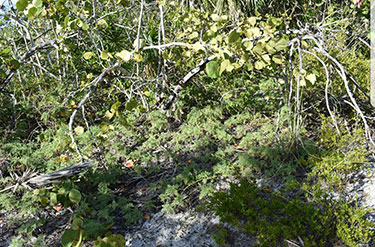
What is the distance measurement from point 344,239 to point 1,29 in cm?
458

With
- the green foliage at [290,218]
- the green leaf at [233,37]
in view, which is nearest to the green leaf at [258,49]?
the green leaf at [233,37]

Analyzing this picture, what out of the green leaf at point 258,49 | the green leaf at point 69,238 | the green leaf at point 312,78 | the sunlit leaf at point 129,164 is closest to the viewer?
the green leaf at point 69,238

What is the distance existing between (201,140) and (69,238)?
1.63 m

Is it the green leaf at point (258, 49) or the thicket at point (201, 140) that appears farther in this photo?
the thicket at point (201, 140)

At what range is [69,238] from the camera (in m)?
1.83

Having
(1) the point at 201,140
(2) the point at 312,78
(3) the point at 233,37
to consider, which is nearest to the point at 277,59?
(2) the point at 312,78

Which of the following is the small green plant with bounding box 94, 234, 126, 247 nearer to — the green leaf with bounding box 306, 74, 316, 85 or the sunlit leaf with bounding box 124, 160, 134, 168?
the sunlit leaf with bounding box 124, 160, 134, 168

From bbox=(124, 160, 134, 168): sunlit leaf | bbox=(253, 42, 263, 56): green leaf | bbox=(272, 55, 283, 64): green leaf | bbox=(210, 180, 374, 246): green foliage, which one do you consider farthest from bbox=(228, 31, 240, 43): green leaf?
bbox=(124, 160, 134, 168): sunlit leaf

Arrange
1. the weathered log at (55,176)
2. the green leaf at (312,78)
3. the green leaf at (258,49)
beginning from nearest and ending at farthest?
the green leaf at (258,49), the green leaf at (312,78), the weathered log at (55,176)

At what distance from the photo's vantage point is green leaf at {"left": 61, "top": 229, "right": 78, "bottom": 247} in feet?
5.98

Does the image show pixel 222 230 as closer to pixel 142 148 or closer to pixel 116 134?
pixel 142 148

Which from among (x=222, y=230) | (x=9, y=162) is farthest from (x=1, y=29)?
(x=222, y=230)

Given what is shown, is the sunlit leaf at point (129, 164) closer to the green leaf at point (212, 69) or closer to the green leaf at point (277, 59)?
the green leaf at point (212, 69)

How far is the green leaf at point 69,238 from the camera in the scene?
1.82m
